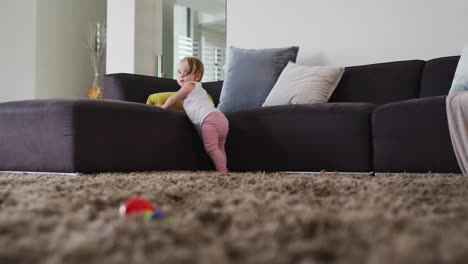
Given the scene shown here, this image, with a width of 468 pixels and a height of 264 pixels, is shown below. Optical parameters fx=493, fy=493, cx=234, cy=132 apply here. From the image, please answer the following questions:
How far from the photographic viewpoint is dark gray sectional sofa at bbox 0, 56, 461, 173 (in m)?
2.20

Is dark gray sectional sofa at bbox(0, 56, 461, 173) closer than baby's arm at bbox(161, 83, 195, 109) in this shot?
Yes

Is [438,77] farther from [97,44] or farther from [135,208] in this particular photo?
[97,44]

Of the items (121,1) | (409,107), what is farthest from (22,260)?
(121,1)

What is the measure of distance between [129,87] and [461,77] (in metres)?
1.98

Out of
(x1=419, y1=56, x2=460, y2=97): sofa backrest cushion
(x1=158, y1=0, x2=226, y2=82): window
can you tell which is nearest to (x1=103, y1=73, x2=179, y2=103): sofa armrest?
(x1=158, y1=0, x2=226, y2=82): window

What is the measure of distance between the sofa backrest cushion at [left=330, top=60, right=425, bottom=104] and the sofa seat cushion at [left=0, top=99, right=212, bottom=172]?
1.20 m

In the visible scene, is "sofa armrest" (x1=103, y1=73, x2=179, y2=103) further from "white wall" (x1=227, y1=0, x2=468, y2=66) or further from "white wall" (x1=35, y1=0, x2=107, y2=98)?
"white wall" (x1=35, y1=0, x2=107, y2=98)

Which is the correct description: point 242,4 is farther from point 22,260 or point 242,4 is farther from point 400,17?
point 22,260

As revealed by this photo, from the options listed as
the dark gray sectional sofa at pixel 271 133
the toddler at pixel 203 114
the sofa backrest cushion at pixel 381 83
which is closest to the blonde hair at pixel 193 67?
the toddler at pixel 203 114

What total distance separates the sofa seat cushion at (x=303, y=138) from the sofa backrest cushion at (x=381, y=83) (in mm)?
459

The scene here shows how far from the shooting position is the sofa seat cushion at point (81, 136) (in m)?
2.20

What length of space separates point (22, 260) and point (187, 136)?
223 centimetres

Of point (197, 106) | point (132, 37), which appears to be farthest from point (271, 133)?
point (132, 37)

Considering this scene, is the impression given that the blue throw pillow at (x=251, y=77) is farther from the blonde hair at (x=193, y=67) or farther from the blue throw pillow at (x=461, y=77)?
the blue throw pillow at (x=461, y=77)
